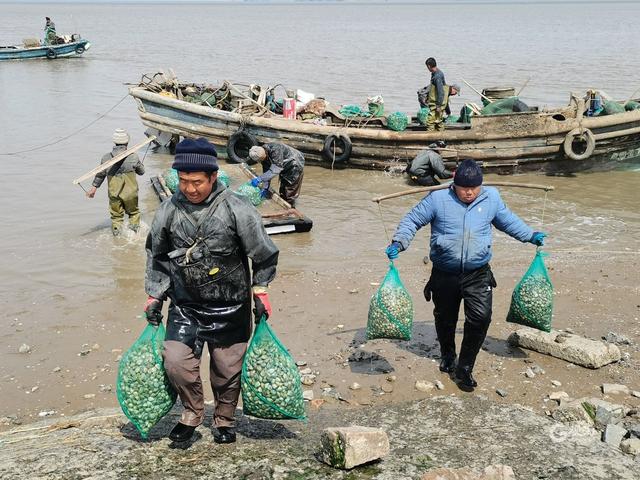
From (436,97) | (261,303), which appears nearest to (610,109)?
(436,97)

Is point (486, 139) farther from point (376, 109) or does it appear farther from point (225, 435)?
point (225, 435)

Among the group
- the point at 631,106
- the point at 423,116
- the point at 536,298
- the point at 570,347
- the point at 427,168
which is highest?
the point at 631,106

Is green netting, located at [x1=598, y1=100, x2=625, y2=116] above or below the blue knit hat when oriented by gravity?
below

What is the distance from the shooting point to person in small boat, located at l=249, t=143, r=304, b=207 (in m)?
9.79

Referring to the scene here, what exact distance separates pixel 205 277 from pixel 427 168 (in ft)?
29.5

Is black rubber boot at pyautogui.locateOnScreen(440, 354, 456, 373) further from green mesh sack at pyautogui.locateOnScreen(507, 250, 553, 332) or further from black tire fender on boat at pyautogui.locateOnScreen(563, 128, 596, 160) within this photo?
black tire fender on boat at pyautogui.locateOnScreen(563, 128, 596, 160)

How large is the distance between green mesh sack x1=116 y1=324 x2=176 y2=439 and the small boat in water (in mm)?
35630

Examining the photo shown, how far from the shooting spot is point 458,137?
12852 mm

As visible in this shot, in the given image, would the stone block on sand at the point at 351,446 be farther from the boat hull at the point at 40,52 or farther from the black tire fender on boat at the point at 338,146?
the boat hull at the point at 40,52

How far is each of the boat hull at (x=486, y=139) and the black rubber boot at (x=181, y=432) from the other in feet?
32.4

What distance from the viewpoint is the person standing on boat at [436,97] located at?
506 inches

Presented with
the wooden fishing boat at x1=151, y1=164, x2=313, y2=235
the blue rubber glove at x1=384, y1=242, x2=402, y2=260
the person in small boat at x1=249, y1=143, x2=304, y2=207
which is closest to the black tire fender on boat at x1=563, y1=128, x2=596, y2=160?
the person in small boat at x1=249, y1=143, x2=304, y2=207

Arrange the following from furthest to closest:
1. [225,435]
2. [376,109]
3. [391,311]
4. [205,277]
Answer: [376,109]
[391,311]
[225,435]
[205,277]

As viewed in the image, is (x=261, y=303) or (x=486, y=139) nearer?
(x=261, y=303)
